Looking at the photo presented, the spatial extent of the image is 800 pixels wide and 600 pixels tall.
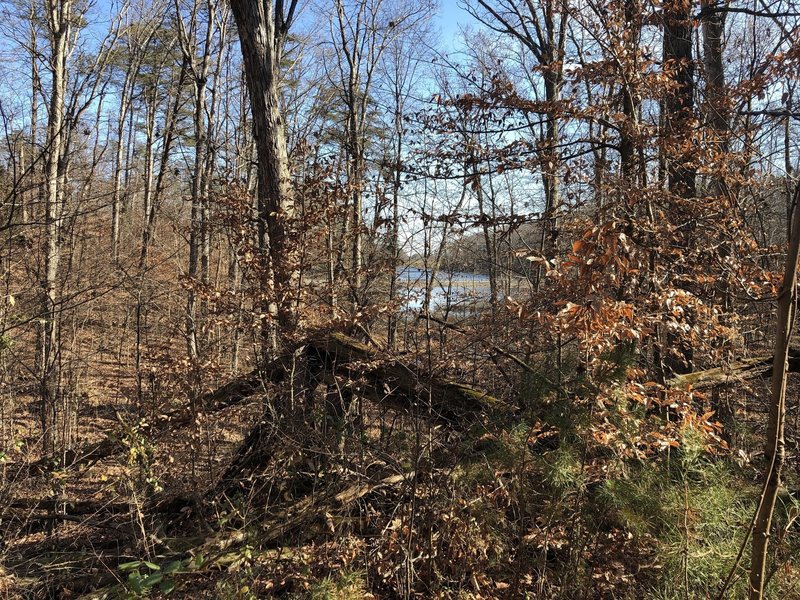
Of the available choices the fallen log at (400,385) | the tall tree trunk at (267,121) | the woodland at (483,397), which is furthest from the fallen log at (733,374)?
the tall tree trunk at (267,121)

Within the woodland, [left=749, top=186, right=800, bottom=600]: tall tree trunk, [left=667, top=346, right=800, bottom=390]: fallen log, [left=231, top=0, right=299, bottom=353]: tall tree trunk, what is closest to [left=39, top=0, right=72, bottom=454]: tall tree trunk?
the woodland

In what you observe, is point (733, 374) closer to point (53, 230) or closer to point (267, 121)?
point (267, 121)

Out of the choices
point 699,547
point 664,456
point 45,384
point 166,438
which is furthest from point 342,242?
point 45,384

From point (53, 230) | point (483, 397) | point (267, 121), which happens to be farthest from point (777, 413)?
point (53, 230)

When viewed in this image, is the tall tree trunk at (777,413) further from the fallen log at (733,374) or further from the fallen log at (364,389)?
the fallen log at (733,374)

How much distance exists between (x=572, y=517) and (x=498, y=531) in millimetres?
601

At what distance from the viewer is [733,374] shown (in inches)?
168

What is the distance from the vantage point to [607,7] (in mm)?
3895

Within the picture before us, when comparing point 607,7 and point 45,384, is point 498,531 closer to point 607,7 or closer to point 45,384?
point 607,7

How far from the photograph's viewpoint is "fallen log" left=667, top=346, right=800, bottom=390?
14.1ft

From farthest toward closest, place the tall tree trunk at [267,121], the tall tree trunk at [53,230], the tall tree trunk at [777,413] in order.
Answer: the tall tree trunk at [53,230] < the tall tree trunk at [267,121] < the tall tree trunk at [777,413]

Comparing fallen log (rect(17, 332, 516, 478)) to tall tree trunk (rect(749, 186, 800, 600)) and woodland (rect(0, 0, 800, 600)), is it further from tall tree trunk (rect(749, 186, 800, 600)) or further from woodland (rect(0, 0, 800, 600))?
tall tree trunk (rect(749, 186, 800, 600))

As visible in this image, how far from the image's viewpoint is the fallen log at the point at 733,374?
430 centimetres

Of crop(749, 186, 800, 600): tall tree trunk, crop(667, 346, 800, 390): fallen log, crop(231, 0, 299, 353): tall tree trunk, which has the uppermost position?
A: crop(231, 0, 299, 353): tall tree trunk
